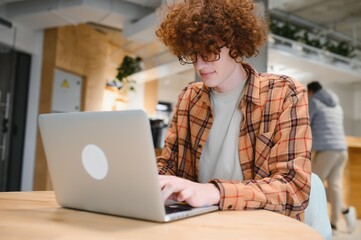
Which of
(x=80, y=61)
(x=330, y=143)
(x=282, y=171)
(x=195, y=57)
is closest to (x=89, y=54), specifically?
(x=80, y=61)

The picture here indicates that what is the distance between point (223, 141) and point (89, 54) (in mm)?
5474

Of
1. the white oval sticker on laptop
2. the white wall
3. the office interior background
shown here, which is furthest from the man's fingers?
the white wall

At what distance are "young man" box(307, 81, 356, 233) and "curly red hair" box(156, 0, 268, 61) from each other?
2611mm

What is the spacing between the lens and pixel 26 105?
5.62 metres

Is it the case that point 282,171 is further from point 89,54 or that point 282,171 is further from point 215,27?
point 89,54

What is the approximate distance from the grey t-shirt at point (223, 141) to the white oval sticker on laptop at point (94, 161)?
528 mm

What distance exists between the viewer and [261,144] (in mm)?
1153

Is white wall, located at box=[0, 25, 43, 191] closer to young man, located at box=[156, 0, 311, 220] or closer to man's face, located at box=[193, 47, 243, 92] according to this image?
young man, located at box=[156, 0, 311, 220]

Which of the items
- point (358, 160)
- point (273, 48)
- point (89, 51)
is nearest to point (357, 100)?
point (273, 48)

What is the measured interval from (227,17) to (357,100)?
11.7 meters

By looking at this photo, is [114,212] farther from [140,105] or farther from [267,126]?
[140,105]

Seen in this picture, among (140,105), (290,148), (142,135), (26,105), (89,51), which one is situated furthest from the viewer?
(140,105)

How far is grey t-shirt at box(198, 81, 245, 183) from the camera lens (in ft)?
4.06

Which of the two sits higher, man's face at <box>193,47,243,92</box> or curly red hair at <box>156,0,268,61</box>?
curly red hair at <box>156,0,268,61</box>
